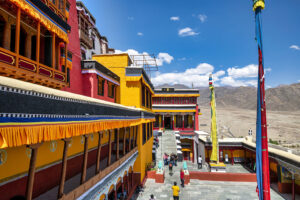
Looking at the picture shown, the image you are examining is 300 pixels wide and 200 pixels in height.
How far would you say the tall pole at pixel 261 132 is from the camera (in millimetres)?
7106

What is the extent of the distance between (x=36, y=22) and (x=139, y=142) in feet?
36.6

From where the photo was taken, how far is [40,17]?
721 cm

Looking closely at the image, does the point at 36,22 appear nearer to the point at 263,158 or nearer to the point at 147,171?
the point at 263,158

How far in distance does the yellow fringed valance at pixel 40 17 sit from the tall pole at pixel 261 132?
30.4 ft

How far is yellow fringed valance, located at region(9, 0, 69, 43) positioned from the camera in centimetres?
630

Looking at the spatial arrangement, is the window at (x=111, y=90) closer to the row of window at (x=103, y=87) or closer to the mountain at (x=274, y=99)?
the row of window at (x=103, y=87)

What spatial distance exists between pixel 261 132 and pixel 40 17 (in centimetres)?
1050

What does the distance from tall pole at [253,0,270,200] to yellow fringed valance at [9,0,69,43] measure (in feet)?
30.4

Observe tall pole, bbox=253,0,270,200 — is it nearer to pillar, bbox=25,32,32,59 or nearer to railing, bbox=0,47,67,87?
railing, bbox=0,47,67,87

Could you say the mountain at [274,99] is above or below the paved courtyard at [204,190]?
above

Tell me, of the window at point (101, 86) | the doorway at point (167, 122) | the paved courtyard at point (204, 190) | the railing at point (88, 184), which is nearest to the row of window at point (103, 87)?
the window at point (101, 86)

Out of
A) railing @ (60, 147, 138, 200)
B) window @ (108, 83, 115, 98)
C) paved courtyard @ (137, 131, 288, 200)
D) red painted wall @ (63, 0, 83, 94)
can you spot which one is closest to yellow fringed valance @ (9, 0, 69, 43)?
red painted wall @ (63, 0, 83, 94)

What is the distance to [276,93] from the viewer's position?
13888 cm

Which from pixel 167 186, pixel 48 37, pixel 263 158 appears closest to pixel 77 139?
pixel 48 37
